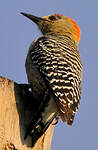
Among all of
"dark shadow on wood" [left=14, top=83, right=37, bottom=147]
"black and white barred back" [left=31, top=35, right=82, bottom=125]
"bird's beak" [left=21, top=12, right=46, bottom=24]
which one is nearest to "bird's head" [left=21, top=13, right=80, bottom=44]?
"bird's beak" [left=21, top=12, right=46, bottom=24]

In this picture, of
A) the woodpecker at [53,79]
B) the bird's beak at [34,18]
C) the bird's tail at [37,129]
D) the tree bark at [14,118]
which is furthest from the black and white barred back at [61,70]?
the bird's beak at [34,18]

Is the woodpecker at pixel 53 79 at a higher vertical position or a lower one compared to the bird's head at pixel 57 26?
lower

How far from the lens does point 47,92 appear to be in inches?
238

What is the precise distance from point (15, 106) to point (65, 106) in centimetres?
77

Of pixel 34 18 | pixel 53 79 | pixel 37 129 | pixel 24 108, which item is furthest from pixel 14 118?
pixel 34 18

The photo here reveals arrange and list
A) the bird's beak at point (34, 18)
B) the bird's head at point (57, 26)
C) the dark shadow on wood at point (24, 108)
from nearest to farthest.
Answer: the dark shadow on wood at point (24, 108) < the bird's beak at point (34, 18) < the bird's head at point (57, 26)

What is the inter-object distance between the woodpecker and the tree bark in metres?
0.13

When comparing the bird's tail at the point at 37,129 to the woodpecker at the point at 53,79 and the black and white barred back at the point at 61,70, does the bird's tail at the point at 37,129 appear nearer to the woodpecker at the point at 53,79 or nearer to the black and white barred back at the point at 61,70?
the woodpecker at the point at 53,79

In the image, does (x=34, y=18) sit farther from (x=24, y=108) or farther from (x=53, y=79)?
(x=24, y=108)

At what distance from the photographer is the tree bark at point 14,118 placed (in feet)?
16.2

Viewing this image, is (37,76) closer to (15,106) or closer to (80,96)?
(80,96)

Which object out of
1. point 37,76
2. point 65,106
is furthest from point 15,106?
point 37,76

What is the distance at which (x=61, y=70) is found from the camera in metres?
6.10

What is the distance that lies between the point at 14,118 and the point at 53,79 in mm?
1029
